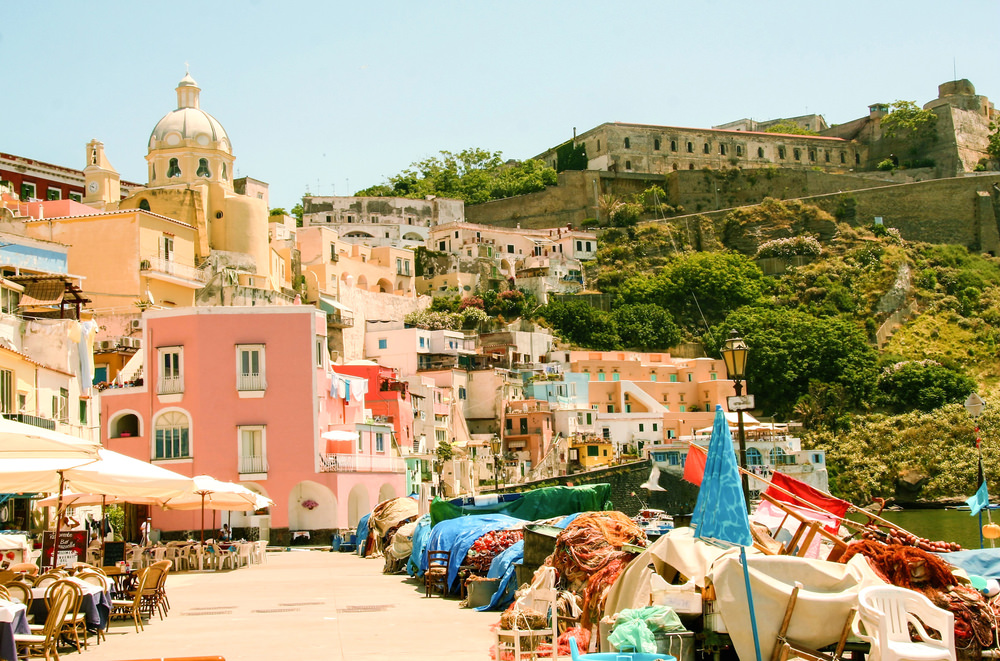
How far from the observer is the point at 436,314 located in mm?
68438

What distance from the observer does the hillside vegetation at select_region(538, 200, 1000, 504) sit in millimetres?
66062

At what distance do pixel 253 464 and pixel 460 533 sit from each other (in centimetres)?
1775

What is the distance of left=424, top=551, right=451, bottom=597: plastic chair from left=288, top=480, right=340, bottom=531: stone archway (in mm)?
16898

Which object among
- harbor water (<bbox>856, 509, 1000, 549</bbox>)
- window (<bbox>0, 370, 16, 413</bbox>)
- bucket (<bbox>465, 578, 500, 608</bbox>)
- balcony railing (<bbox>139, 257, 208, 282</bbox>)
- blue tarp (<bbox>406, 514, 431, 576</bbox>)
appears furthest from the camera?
balcony railing (<bbox>139, 257, 208, 282</bbox>)

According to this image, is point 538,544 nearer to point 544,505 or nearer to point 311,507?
point 544,505

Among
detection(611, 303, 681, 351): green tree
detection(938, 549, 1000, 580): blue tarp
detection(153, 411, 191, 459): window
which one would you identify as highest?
detection(611, 303, 681, 351): green tree

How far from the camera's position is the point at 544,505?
18.5 m

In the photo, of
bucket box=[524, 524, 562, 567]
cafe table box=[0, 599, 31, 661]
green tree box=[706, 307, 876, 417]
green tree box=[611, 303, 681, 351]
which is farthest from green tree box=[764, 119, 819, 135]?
cafe table box=[0, 599, 31, 661]

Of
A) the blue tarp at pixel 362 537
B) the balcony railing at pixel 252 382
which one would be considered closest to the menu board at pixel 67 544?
the blue tarp at pixel 362 537

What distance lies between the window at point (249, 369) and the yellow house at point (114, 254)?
12.5 meters

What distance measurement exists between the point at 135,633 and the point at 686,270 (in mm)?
73632

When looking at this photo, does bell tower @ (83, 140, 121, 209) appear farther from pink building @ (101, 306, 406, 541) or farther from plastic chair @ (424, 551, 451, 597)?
plastic chair @ (424, 551, 451, 597)

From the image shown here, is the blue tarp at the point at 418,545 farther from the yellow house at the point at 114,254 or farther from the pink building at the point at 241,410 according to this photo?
the yellow house at the point at 114,254

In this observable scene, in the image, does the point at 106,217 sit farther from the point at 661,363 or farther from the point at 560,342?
the point at 661,363
